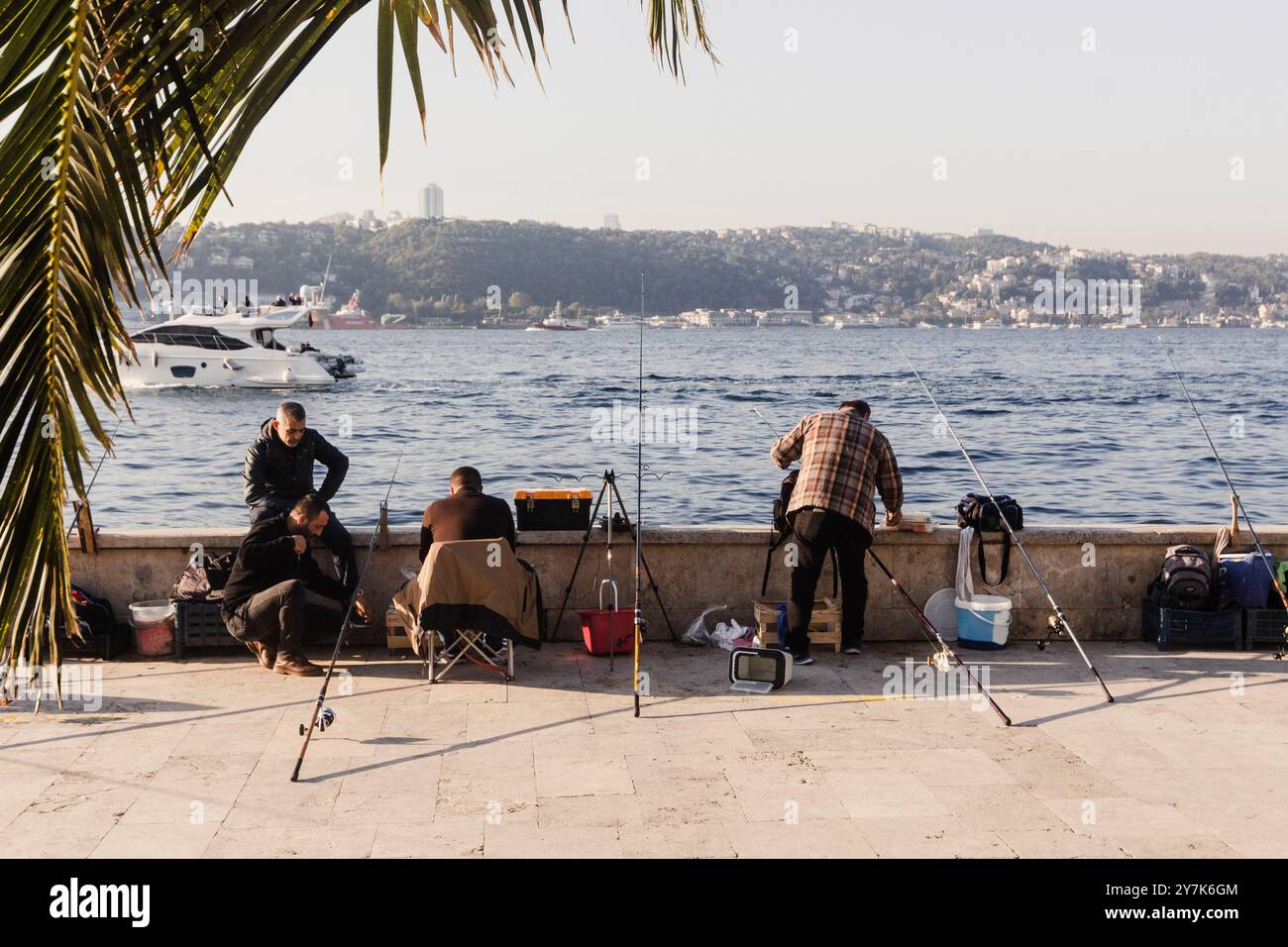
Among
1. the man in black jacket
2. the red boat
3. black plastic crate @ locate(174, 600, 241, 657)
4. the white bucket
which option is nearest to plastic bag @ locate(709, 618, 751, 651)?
the white bucket

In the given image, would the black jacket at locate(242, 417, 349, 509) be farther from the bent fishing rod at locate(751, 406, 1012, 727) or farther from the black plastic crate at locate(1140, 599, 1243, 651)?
the black plastic crate at locate(1140, 599, 1243, 651)

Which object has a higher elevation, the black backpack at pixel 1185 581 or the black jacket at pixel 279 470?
the black jacket at pixel 279 470

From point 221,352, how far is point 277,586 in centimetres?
4898

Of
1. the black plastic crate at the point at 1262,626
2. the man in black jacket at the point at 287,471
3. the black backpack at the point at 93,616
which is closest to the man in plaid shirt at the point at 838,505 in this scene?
the black plastic crate at the point at 1262,626

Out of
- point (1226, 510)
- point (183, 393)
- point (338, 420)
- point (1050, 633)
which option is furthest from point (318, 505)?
point (183, 393)

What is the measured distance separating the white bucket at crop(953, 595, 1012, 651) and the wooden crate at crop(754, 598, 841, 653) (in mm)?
830

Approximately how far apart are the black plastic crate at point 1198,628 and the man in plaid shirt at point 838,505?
1.93 m

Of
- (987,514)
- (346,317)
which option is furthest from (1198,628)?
(346,317)

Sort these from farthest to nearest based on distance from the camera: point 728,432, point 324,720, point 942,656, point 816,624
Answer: point 728,432 → point 816,624 → point 942,656 → point 324,720

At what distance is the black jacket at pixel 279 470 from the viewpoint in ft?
28.7

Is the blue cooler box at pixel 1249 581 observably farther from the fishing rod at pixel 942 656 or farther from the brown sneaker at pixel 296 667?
the brown sneaker at pixel 296 667

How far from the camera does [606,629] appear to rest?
834cm

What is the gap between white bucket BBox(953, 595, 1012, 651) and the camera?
28.2ft

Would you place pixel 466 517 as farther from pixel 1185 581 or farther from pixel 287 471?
pixel 1185 581
